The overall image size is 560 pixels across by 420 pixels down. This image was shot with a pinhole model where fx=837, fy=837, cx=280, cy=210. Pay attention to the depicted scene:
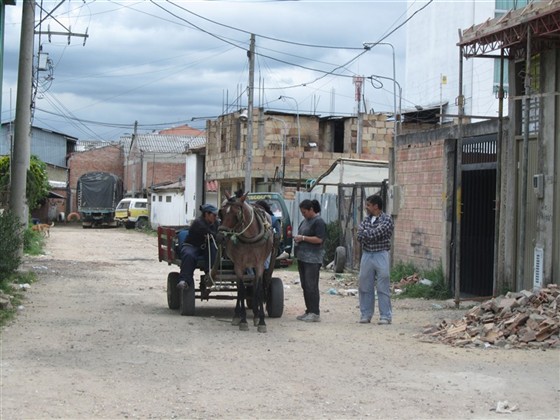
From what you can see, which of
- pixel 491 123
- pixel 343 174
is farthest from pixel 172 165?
pixel 491 123

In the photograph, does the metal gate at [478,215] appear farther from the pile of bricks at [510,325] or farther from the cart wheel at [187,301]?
→ the cart wheel at [187,301]

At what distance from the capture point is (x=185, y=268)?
41.6 ft

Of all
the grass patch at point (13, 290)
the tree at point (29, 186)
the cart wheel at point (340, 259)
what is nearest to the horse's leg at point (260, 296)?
the grass patch at point (13, 290)

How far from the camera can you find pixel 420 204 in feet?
60.3

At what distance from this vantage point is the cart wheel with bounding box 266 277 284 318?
13062 millimetres

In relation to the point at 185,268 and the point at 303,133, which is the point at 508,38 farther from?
the point at 303,133

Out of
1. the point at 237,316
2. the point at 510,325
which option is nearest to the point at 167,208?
the point at 237,316

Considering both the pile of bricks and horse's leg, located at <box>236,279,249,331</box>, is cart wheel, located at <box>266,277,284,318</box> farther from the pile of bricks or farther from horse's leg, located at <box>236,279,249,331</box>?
the pile of bricks

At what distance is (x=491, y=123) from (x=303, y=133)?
93.9ft

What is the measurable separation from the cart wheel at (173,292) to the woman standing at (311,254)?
2.16 metres

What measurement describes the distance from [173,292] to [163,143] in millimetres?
64477

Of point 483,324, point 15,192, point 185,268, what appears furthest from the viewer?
point 15,192

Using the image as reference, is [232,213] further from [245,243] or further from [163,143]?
[163,143]

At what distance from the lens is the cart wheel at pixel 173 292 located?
13.7m
